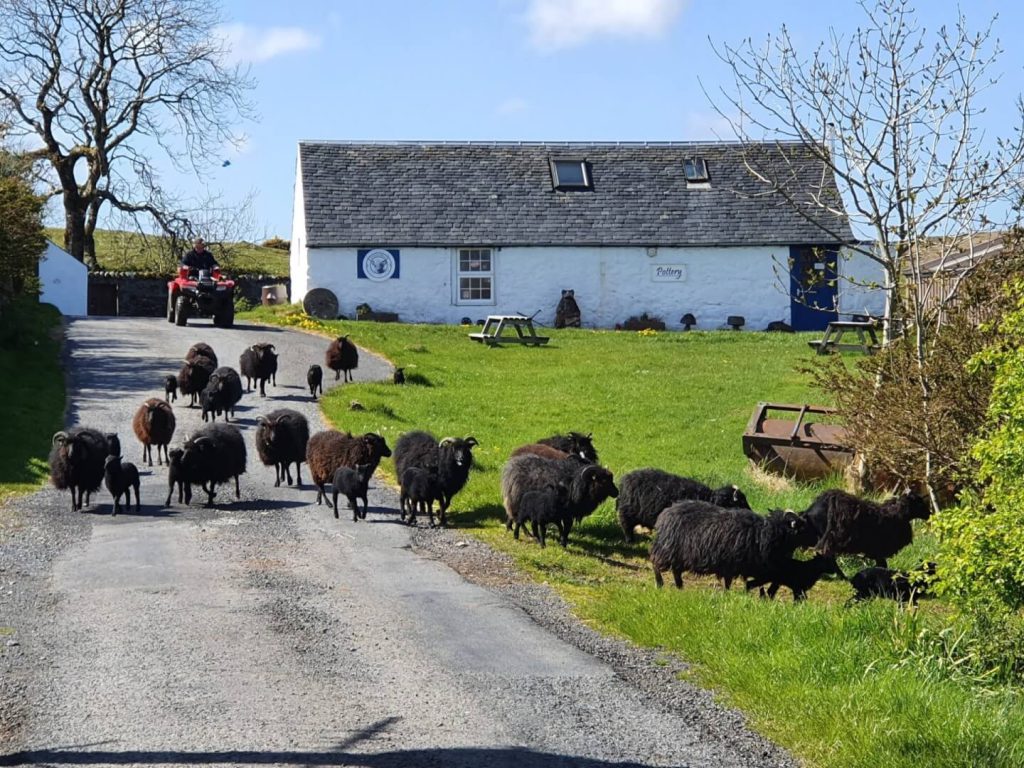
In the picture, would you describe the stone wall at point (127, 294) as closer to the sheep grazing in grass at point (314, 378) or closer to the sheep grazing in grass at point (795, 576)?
the sheep grazing in grass at point (314, 378)

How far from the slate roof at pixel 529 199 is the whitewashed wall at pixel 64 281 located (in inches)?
429

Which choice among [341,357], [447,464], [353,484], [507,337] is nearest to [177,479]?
[353,484]

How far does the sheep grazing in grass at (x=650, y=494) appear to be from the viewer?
15.5 meters

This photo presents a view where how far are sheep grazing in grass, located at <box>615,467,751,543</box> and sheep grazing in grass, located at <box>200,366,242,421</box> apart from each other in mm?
9339

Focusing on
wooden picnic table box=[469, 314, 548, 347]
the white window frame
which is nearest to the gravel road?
wooden picnic table box=[469, 314, 548, 347]

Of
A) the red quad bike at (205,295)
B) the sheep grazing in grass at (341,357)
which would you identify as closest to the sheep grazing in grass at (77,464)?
the sheep grazing in grass at (341,357)

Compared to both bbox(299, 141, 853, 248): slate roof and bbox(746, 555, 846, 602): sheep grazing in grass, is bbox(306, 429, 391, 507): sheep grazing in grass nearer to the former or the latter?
bbox(746, 555, 846, 602): sheep grazing in grass

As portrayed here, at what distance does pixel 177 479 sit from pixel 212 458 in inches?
20.7

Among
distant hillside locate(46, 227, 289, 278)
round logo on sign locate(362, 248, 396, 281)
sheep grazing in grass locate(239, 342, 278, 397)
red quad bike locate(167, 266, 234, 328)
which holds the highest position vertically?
distant hillside locate(46, 227, 289, 278)

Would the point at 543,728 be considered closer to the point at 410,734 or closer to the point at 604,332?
the point at 410,734

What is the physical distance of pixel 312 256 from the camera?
47.0 metres

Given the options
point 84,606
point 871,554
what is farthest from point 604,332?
point 84,606

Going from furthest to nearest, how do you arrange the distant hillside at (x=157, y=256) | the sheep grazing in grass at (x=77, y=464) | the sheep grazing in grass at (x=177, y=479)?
1. the distant hillside at (x=157, y=256)
2. the sheep grazing in grass at (x=177, y=479)
3. the sheep grazing in grass at (x=77, y=464)

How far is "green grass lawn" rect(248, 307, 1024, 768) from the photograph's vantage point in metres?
8.12
